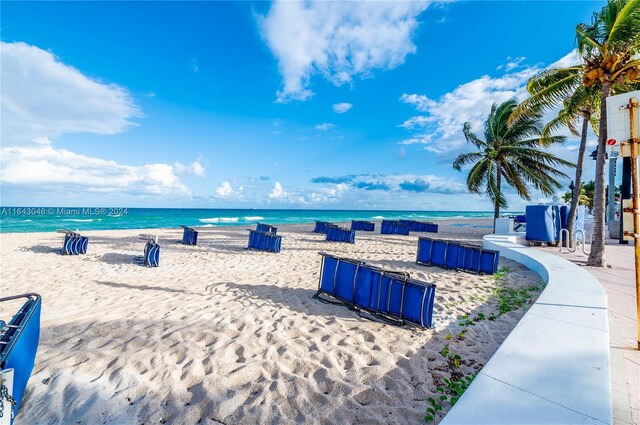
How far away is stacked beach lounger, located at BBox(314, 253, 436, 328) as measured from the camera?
16.8ft

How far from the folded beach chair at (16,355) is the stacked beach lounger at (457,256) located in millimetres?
10011

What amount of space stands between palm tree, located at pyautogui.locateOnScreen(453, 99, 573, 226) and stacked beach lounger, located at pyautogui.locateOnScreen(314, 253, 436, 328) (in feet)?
62.9

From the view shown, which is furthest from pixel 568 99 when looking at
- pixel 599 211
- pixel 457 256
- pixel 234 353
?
pixel 234 353

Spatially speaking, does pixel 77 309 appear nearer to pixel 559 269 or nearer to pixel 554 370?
pixel 554 370

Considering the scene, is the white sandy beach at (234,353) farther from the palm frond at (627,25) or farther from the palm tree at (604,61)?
the palm frond at (627,25)

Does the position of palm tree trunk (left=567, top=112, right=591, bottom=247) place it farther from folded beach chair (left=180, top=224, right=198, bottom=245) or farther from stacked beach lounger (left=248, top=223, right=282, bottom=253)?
folded beach chair (left=180, top=224, right=198, bottom=245)

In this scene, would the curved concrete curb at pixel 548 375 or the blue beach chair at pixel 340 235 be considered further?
the blue beach chair at pixel 340 235

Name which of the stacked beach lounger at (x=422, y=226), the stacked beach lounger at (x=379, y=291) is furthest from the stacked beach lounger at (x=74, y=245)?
the stacked beach lounger at (x=422, y=226)

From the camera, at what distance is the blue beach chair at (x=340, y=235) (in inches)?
725

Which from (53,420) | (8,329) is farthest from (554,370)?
(8,329)

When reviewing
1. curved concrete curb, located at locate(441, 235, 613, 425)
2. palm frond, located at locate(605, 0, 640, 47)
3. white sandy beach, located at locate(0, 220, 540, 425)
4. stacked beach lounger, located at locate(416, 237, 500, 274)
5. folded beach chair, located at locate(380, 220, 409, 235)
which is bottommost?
white sandy beach, located at locate(0, 220, 540, 425)

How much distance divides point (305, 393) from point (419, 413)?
1.22m

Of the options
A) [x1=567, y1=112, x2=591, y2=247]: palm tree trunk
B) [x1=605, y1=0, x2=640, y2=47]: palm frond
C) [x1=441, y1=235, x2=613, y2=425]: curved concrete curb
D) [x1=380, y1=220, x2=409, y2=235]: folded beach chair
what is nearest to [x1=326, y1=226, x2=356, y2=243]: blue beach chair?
[x1=380, y1=220, x2=409, y2=235]: folded beach chair

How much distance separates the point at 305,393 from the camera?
3.36 metres
